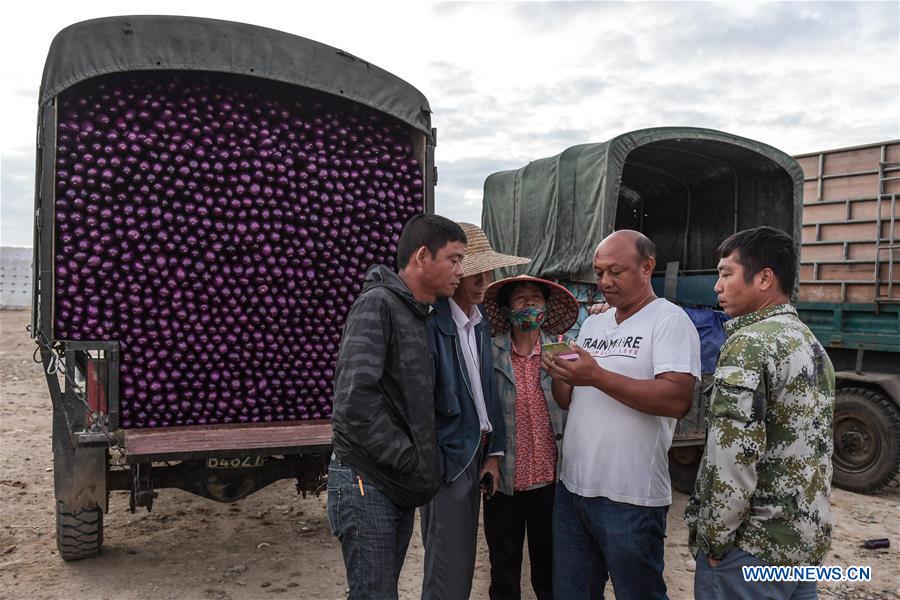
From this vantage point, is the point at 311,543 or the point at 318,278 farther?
the point at 311,543

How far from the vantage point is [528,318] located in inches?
120

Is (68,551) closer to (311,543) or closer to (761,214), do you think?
(311,543)

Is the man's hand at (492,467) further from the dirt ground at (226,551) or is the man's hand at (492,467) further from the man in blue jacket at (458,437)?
the dirt ground at (226,551)

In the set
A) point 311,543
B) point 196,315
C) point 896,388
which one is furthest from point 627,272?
point 896,388

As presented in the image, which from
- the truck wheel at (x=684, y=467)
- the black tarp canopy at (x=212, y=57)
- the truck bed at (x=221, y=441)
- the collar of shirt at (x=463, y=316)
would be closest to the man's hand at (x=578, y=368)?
the collar of shirt at (x=463, y=316)

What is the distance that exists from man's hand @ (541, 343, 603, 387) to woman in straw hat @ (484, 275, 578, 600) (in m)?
0.57

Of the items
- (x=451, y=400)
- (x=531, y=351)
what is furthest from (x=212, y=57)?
(x=451, y=400)

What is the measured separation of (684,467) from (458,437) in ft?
14.3

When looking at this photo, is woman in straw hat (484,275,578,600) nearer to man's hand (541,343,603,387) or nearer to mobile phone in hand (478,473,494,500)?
mobile phone in hand (478,473,494,500)

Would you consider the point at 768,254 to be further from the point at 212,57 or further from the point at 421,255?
the point at 212,57

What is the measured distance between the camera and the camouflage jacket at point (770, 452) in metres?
1.91

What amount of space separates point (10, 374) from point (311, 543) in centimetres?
1129

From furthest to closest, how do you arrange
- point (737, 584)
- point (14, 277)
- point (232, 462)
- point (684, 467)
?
point (14, 277) < point (684, 467) < point (232, 462) < point (737, 584)

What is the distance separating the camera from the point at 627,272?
2479 millimetres
